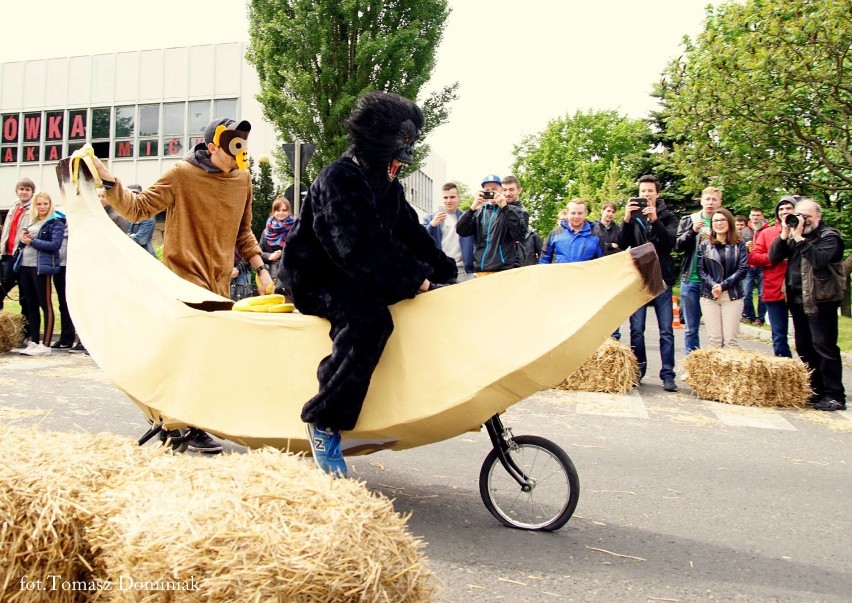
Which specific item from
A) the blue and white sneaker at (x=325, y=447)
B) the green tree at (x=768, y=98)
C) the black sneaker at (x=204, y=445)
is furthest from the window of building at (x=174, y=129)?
the blue and white sneaker at (x=325, y=447)

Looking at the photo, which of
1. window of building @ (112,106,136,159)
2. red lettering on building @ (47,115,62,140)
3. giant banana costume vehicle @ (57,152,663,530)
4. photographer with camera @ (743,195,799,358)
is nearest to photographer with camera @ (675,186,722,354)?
photographer with camera @ (743,195,799,358)

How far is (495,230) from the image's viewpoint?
30.5 feet

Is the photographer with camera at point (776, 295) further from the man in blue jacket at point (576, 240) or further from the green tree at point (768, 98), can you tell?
the green tree at point (768, 98)

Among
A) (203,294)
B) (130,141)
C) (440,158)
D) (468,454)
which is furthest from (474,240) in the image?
(440,158)

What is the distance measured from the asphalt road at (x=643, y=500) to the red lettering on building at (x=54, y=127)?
115ft

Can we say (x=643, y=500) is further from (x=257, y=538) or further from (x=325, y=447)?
(x=257, y=538)

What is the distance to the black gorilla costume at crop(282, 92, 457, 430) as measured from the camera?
384 cm

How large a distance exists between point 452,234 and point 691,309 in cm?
307

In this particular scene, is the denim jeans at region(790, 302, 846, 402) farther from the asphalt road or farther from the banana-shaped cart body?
the banana-shaped cart body

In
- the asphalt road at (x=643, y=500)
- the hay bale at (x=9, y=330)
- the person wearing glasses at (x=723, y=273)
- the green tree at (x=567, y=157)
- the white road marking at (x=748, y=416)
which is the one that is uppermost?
the green tree at (x=567, y=157)

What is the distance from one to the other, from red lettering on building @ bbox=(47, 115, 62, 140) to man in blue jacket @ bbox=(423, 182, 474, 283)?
3453 cm

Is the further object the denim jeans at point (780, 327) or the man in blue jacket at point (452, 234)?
the man in blue jacket at point (452, 234)

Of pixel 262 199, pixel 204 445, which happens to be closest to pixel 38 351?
pixel 204 445

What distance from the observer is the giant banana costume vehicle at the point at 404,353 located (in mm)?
3674
